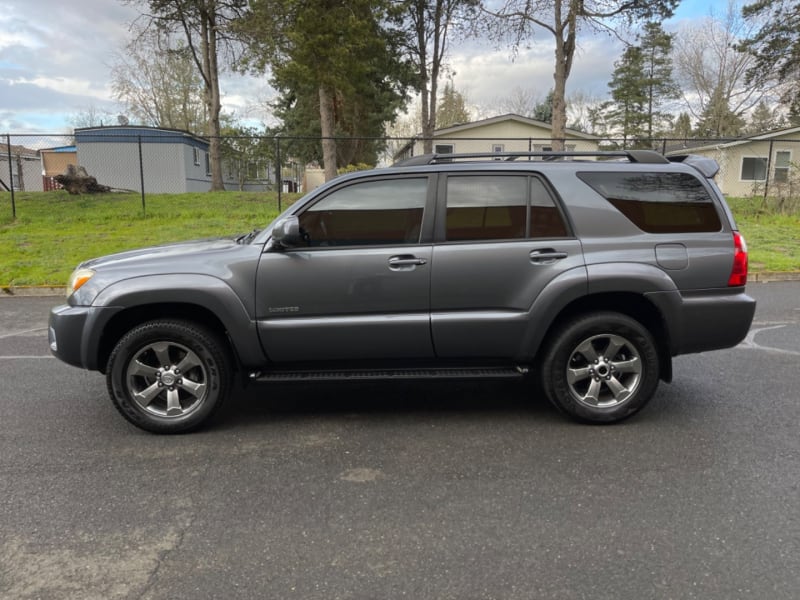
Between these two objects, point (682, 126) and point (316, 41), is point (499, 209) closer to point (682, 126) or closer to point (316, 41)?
point (316, 41)

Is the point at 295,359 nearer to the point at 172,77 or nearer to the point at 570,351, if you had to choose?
the point at 570,351

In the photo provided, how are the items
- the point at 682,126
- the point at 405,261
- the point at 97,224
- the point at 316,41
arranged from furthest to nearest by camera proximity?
the point at 682,126 → the point at 316,41 → the point at 97,224 → the point at 405,261

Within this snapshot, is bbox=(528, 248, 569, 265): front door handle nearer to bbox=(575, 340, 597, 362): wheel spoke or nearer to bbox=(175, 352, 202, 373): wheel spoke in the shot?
bbox=(575, 340, 597, 362): wheel spoke

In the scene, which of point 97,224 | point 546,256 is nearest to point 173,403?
point 546,256

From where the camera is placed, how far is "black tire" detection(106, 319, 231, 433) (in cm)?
392

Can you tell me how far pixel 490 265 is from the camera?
13.0ft

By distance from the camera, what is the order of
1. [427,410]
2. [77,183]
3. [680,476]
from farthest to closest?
[77,183] → [427,410] → [680,476]

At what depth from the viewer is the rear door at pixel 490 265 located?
3959mm

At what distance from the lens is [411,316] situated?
156 inches

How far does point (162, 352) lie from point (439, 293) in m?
1.94

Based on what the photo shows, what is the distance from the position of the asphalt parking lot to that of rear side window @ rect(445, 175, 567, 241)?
139 centimetres

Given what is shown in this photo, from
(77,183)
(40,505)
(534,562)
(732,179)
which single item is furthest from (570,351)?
(732,179)

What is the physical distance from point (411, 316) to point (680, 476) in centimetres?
191

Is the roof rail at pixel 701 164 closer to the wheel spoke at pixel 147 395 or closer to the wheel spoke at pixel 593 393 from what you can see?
the wheel spoke at pixel 593 393
